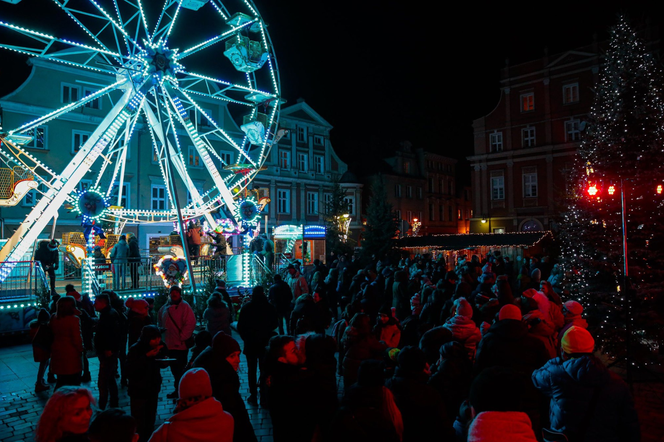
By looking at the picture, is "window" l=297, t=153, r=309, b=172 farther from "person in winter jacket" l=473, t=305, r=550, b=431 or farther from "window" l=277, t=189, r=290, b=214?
"person in winter jacket" l=473, t=305, r=550, b=431

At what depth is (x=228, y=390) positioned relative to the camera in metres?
4.43

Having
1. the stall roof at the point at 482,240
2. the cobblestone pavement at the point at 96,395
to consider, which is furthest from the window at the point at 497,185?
the cobblestone pavement at the point at 96,395

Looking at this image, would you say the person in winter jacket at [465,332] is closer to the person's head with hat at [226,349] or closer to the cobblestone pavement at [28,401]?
the cobblestone pavement at [28,401]

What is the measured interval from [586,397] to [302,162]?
3866cm

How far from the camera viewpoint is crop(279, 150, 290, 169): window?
4020 cm

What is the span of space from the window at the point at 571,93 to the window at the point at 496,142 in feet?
18.5

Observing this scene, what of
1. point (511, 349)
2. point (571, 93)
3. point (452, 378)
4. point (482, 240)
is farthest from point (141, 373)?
point (571, 93)

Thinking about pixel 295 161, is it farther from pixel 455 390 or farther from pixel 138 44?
pixel 455 390

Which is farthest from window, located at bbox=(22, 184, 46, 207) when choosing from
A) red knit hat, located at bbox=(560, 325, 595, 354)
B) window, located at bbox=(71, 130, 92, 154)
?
red knit hat, located at bbox=(560, 325, 595, 354)

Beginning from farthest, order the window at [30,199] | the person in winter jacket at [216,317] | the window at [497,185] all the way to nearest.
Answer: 1. the window at [497,185]
2. the window at [30,199]
3. the person in winter jacket at [216,317]

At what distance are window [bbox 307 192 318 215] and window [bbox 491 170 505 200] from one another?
15298 mm

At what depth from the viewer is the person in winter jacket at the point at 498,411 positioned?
2.76m

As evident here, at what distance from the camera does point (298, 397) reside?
4.13m

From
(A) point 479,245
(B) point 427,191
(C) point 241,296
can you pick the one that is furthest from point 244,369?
(B) point 427,191
